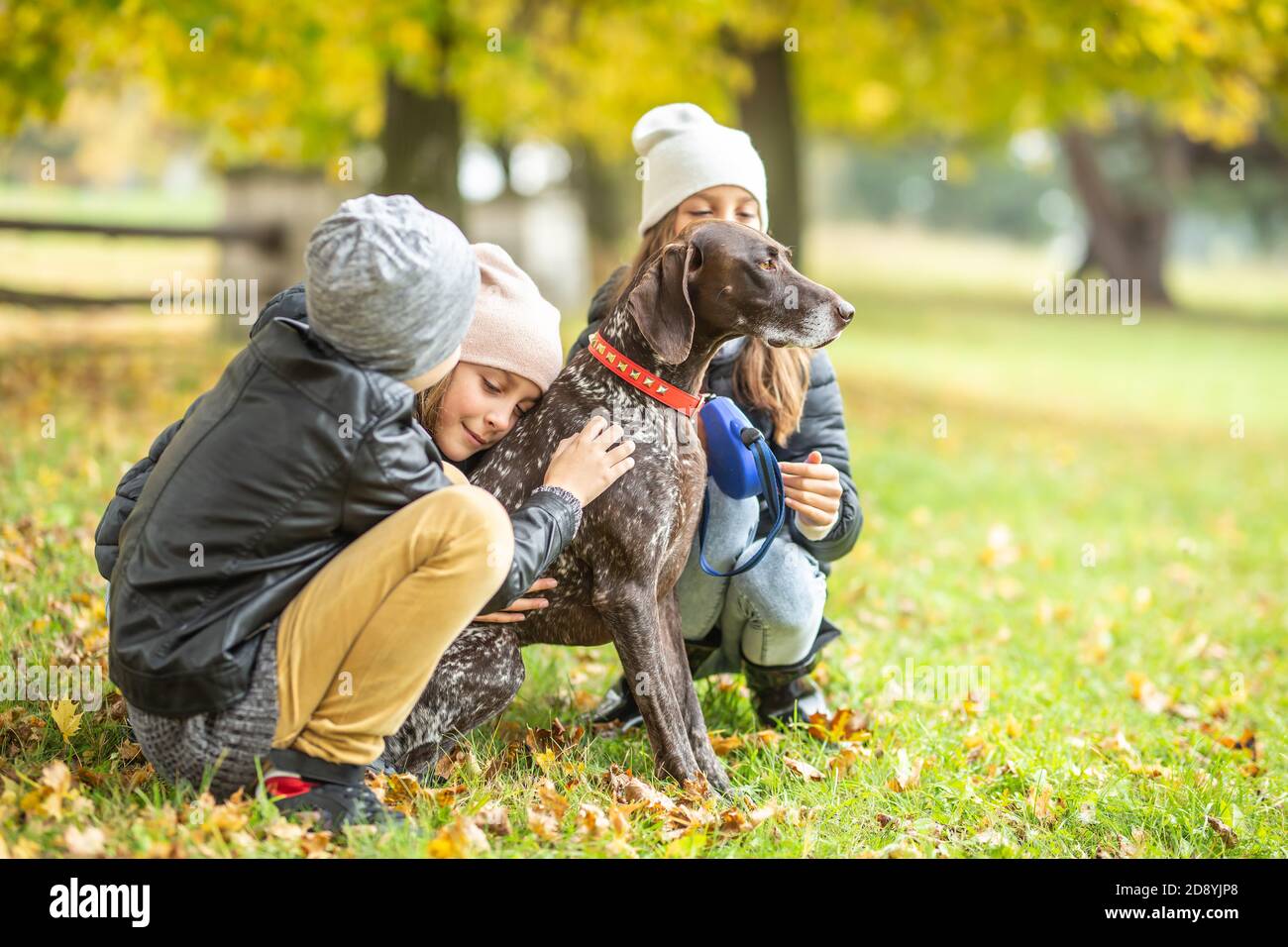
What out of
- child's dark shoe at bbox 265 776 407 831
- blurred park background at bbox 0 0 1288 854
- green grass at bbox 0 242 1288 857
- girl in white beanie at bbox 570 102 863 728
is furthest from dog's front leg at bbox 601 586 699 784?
child's dark shoe at bbox 265 776 407 831

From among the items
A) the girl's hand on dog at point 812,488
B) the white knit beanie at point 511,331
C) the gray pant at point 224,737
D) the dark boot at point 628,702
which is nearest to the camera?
the gray pant at point 224,737

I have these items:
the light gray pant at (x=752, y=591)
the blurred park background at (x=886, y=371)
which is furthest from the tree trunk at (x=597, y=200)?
the light gray pant at (x=752, y=591)

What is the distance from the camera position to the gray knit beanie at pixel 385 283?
286 cm

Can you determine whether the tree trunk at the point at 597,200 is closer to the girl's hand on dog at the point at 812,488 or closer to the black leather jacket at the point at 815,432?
the black leather jacket at the point at 815,432

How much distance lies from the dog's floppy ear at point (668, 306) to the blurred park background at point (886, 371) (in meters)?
1.29

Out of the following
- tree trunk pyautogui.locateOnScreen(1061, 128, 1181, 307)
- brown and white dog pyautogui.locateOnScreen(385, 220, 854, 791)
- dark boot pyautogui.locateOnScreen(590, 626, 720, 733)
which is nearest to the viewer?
brown and white dog pyautogui.locateOnScreen(385, 220, 854, 791)

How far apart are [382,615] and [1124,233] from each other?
31.3 metres

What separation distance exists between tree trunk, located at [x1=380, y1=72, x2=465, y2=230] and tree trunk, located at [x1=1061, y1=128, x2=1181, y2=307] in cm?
2295

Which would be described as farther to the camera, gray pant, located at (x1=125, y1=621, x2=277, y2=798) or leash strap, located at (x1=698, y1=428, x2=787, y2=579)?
leash strap, located at (x1=698, y1=428, x2=787, y2=579)

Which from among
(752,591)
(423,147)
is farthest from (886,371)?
(752,591)

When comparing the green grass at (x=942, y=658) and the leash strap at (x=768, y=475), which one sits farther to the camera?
the leash strap at (x=768, y=475)

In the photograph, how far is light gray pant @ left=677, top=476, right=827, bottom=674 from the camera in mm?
4031

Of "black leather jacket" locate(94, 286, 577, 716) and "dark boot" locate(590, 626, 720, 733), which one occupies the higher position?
"black leather jacket" locate(94, 286, 577, 716)

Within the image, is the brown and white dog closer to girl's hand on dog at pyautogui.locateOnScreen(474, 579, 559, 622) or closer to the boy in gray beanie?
girl's hand on dog at pyautogui.locateOnScreen(474, 579, 559, 622)
